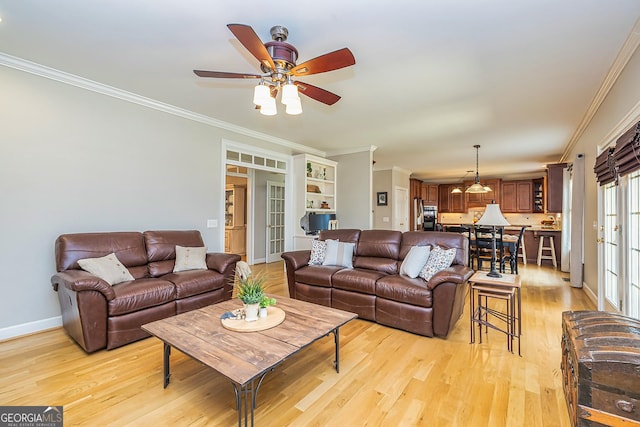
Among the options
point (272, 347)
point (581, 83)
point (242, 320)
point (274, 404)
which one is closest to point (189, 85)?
point (242, 320)

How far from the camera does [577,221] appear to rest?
188 inches

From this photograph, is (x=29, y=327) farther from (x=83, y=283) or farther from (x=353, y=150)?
(x=353, y=150)

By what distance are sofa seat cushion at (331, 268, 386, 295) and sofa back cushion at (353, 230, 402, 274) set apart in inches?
6.6

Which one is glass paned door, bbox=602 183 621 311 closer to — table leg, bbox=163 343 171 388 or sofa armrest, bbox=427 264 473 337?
sofa armrest, bbox=427 264 473 337

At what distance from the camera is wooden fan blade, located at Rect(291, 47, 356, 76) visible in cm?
182

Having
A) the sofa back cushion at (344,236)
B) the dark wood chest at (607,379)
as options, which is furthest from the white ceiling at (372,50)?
the dark wood chest at (607,379)

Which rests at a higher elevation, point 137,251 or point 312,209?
point 312,209

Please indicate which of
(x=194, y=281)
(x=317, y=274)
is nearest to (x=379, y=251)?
(x=317, y=274)

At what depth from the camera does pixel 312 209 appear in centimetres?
602

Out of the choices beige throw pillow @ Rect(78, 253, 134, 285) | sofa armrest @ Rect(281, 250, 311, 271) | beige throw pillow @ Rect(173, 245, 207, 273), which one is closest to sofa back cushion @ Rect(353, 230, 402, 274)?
sofa armrest @ Rect(281, 250, 311, 271)

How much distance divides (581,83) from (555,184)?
4.02 metres

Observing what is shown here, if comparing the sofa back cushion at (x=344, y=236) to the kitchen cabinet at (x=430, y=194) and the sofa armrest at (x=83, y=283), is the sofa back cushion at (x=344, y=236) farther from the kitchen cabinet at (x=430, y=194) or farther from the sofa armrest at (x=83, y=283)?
the kitchen cabinet at (x=430, y=194)

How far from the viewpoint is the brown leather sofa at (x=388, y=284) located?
2754mm

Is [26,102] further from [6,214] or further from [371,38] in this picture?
[371,38]
